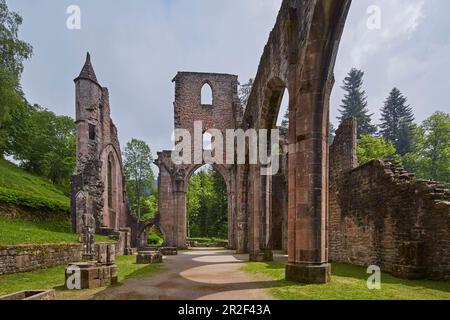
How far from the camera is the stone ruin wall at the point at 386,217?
7988mm

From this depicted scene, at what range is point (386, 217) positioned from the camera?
9719mm

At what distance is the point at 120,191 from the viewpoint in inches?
1017

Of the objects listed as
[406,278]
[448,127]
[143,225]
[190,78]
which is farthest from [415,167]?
[406,278]

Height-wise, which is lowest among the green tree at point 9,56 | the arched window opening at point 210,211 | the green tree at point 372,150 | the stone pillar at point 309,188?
the arched window opening at point 210,211

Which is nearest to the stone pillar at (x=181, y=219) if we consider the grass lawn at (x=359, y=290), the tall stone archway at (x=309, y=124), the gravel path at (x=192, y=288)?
the gravel path at (x=192, y=288)

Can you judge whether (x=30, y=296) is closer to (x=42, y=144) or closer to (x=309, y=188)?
(x=309, y=188)

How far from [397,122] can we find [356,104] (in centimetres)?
686

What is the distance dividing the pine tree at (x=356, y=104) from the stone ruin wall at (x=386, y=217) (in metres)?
40.5

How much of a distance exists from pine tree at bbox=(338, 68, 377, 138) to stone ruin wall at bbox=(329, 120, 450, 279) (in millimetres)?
40502

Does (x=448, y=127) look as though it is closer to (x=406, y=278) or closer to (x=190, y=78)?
(x=190, y=78)

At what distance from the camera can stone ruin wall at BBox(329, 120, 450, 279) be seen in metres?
7.99

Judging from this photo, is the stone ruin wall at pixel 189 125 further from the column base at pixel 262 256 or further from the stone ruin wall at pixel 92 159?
the column base at pixel 262 256
